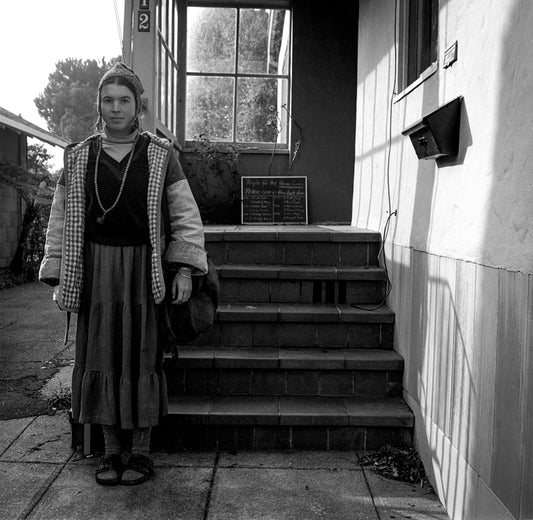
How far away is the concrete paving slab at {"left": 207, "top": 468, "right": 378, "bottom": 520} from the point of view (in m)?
2.64

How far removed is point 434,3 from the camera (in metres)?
3.49

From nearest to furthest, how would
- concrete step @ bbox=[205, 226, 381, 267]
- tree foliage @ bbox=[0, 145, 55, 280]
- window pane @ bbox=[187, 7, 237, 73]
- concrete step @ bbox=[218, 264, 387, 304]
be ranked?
concrete step @ bbox=[218, 264, 387, 304]
concrete step @ bbox=[205, 226, 381, 267]
window pane @ bbox=[187, 7, 237, 73]
tree foliage @ bbox=[0, 145, 55, 280]

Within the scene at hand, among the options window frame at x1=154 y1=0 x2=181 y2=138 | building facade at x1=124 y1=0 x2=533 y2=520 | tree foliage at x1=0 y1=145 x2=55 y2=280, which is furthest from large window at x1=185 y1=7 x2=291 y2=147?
tree foliage at x1=0 y1=145 x2=55 y2=280

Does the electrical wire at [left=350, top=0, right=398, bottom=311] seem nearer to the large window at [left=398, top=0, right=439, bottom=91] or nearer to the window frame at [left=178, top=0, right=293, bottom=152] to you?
the large window at [left=398, top=0, right=439, bottom=91]

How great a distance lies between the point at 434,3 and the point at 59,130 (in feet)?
153

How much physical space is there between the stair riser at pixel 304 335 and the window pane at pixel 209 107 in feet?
12.3

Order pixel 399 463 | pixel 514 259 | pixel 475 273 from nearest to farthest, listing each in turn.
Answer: pixel 514 259, pixel 475 273, pixel 399 463

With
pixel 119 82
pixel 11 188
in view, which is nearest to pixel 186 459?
pixel 119 82

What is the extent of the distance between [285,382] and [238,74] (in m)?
4.53

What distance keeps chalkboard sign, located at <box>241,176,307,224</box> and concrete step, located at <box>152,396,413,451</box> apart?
12.3 feet

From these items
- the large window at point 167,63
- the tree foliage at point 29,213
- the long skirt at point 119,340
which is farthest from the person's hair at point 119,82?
the tree foliage at point 29,213

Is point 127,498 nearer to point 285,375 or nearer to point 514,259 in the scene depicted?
point 285,375

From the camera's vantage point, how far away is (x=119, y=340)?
2902 millimetres

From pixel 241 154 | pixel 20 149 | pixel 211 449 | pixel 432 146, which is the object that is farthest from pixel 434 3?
pixel 20 149
